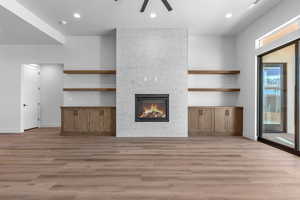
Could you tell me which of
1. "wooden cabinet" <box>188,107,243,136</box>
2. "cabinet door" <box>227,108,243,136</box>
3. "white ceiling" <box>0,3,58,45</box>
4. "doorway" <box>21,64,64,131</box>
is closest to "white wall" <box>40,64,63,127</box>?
"doorway" <box>21,64,64,131</box>

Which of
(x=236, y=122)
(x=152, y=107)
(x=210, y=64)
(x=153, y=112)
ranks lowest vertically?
(x=236, y=122)

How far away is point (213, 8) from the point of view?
4465 mm

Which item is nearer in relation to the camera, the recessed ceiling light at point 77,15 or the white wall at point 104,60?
the recessed ceiling light at point 77,15

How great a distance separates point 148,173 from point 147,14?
3.65m

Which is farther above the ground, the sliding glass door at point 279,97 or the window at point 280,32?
the window at point 280,32

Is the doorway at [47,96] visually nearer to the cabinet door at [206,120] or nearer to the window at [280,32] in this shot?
the cabinet door at [206,120]

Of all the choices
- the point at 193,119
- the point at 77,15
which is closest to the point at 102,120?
the point at 193,119

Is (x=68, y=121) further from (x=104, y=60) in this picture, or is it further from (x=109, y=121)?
(x=104, y=60)

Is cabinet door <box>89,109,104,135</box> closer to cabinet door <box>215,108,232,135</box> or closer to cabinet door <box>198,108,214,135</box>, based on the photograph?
cabinet door <box>198,108,214,135</box>

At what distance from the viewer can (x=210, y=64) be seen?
635 cm

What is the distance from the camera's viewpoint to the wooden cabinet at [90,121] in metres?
5.87

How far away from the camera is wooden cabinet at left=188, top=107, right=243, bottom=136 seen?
5855 mm

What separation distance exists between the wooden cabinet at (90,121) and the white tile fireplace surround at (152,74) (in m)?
0.46

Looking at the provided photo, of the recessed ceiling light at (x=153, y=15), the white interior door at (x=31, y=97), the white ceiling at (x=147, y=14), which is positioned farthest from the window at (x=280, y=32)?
the white interior door at (x=31, y=97)
